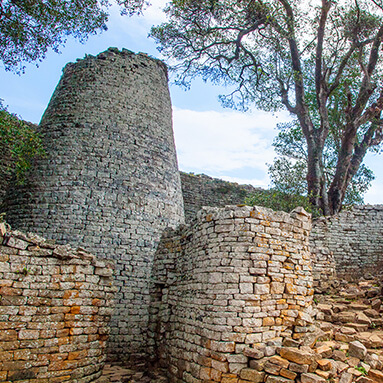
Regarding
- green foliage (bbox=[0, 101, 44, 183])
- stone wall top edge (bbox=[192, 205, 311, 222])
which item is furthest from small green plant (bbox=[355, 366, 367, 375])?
green foliage (bbox=[0, 101, 44, 183])

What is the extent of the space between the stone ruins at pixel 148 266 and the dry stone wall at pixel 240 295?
0.02 m

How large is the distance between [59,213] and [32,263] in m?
2.97

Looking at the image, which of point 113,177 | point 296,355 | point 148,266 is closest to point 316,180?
point 148,266

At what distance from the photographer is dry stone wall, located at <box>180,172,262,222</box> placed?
47.5ft

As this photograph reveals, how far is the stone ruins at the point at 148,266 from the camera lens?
521 cm

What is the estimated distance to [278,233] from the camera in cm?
592

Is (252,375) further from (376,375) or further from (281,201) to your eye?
(281,201)

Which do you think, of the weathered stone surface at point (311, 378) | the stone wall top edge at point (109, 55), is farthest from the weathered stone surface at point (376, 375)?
the stone wall top edge at point (109, 55)

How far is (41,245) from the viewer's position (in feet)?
18.7

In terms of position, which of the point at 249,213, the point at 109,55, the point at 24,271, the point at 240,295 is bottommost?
the point at 240,295

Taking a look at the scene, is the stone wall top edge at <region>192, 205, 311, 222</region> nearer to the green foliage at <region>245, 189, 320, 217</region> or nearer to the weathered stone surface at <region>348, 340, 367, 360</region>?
the weathered stone surface at <region>348, 340, 367, 360</region>

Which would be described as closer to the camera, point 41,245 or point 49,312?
point 49,312

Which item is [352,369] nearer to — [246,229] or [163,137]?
[246,229]

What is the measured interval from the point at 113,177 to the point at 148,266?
8.20 ft
